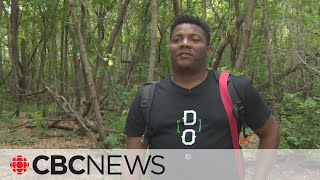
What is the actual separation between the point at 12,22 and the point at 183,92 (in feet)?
35.4

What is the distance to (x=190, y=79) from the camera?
84.3 inches

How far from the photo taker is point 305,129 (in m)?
6.07

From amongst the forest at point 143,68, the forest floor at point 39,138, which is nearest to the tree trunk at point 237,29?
the forest at point 143,68

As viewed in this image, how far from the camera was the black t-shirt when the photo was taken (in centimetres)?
202

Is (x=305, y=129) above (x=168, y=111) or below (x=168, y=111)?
below

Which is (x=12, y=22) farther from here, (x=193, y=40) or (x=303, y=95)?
(x=193, y=40)

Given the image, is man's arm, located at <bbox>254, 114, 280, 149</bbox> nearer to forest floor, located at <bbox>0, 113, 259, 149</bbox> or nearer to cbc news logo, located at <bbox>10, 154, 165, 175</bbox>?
cbc news logo, located at <bbox>10, 154, 165, 175</bbox>

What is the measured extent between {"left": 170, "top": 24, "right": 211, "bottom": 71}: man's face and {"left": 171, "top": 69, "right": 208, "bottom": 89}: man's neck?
0.12 ft

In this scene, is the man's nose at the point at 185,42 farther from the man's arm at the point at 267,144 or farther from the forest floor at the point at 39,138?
the forest floor at the point at 39,138

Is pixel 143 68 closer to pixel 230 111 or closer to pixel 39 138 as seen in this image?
pixel 39 138

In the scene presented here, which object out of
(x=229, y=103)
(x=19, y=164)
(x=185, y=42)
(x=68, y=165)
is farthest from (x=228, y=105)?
(x=19, y=164)

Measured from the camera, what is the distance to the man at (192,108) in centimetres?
202

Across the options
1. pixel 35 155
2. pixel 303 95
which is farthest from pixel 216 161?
pixel 303 95

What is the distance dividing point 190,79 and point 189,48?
0.58 ft
